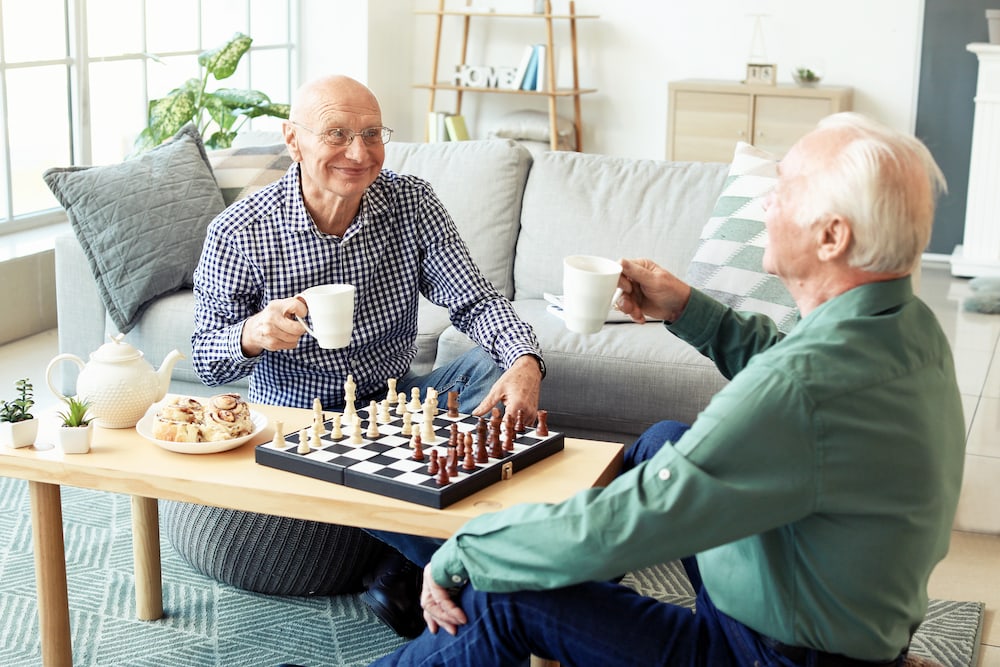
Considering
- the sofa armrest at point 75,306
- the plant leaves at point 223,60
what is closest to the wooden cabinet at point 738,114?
the plant leaves at point 223,60

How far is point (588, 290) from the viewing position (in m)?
1.57

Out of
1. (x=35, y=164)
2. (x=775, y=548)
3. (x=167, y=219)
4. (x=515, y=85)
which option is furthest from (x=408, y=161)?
(x=515, y=85)

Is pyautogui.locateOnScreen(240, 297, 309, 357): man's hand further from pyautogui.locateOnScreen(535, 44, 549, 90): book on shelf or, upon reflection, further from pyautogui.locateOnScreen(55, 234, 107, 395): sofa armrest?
pyautogui.locateOnScreen(535, 44, 549, 90): book on shelf

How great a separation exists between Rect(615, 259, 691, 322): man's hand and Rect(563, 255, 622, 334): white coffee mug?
0.41ft

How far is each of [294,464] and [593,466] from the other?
1.46 feet

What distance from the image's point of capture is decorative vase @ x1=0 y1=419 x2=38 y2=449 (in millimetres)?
1743

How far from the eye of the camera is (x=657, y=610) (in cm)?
140

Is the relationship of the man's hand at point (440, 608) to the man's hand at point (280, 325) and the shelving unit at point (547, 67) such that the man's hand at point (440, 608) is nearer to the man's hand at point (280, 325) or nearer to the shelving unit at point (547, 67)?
the man's hand at point (280, 325)

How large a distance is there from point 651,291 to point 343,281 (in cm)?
72

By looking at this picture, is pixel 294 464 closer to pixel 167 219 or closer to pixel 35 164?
pixel 167 219

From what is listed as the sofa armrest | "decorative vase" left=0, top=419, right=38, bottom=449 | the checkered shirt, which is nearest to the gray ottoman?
the checkered shirt

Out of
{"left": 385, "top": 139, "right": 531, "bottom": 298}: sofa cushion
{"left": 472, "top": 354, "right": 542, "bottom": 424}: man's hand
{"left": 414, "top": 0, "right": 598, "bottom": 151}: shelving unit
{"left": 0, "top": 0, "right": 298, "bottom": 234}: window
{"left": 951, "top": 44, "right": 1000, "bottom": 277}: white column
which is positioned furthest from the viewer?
{"left": 414, "top": 0, "right": 598, "bottom": 151}: shelving unit

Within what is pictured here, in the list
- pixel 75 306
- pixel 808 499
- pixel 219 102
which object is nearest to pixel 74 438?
pixel 808 499

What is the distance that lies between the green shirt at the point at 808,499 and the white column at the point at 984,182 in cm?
448
